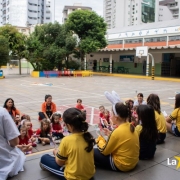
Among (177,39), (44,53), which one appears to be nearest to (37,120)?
(44,53)

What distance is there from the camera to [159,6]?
9356 centimetres

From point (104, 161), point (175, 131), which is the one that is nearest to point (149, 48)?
point (175, 131)

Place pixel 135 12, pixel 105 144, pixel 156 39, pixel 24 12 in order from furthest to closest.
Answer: pixel 135 12
pixel 24 12
pixel 156 39
pixel 105 144

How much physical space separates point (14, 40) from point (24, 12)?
6254 cm

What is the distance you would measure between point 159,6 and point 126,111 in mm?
99375

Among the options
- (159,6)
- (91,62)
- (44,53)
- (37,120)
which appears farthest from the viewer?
(159,6)

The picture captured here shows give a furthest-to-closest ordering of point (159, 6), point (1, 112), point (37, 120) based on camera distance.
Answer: point (159, 6), point (37, 120), point (1, 112)

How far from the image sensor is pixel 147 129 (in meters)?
3.70

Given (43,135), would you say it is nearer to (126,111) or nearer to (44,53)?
(126,111)

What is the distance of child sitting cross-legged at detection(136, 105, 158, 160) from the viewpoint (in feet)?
12.0

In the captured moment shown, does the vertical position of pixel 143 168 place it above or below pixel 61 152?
below

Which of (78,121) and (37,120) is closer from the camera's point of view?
(78,121)

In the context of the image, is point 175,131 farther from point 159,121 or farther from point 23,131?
point 23,131

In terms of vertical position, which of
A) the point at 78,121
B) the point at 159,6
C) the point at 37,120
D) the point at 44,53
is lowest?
the point at 37,120
